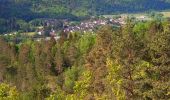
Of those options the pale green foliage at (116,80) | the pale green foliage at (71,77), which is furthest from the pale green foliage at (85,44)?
the pale green foliage at (116,80)

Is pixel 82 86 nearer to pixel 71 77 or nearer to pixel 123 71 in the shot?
pixel 123 71

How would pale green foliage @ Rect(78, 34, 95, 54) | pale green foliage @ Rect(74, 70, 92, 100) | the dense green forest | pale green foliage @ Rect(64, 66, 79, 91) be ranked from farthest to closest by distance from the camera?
pale green foliage @ Rect(78, 34, 95, 54) < pale green foliage @ Rect(64, 66, 79, 91) < pale green foliage @ Rect(74, 70, 92, 100) < the dense green forest

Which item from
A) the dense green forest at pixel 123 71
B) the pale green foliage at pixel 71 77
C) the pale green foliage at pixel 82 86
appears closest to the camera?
the dense green forest at pixel 123 71

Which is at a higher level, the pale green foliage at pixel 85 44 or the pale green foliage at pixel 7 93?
the pale green foliage at pixel 7 93

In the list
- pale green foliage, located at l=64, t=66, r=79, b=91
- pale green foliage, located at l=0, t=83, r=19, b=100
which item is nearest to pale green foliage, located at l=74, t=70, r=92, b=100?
pale green foliage, located at l=0, t=83, r=19, b=100

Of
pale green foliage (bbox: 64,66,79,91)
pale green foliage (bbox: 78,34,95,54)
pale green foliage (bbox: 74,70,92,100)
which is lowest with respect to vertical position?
pale green foliage (bbox: 64,66,79,91)

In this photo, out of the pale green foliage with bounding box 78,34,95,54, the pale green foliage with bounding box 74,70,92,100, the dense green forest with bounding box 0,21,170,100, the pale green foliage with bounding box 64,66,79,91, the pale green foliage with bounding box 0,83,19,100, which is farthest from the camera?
the pale green foliage with bounding box 78,34,95,54

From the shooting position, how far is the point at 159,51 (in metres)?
45.1

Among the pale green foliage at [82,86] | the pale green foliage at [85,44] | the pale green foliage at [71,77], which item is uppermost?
the pale green foliage at [82,86]

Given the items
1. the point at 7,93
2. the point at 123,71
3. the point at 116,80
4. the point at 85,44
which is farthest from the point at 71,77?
the point at 7,93

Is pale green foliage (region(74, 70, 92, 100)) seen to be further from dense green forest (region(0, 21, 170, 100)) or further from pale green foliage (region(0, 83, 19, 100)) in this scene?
pale green foliage (region(0, 83, 19, 100))

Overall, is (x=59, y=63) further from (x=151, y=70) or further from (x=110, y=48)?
(x=151, y=70)

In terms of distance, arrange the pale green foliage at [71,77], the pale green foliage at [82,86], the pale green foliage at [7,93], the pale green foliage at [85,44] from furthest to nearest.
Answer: the pale green foliage at [85,44]
the pale green foliage at [71,77]
the pale green foliage at [82,86]
the pale green foliage at [7,93]

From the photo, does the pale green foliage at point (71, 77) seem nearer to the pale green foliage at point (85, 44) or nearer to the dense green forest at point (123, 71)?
the pale green foliage at point (85, 44)
